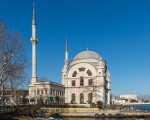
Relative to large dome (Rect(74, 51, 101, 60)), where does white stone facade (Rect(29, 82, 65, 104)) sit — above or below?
below

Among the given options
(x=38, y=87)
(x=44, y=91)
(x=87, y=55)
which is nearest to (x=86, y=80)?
(x=87, y=55)

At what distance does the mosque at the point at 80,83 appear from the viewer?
9712 cm

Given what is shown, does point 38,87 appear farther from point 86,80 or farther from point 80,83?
point 86,80

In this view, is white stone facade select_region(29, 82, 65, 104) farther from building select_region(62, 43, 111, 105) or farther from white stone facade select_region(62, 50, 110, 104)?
white stone facade select_region(62, 50, 110, 104)

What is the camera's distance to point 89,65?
107m

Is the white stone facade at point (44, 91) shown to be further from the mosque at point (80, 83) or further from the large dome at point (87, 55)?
the large dome at point (87, 55)

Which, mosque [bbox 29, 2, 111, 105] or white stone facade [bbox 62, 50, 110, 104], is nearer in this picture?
mosque [bbox 29, 2, 111, 105]

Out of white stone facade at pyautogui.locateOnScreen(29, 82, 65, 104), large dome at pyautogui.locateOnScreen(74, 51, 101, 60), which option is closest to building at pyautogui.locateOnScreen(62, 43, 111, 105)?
large dome at pyautogui.locateOnScreen(74, 51, 101, 60)

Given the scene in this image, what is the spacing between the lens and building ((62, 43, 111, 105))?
103500 mm

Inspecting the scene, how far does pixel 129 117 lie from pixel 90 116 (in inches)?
351

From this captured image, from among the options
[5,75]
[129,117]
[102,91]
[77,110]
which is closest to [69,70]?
[102,91]

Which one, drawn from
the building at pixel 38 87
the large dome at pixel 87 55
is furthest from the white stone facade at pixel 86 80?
the building at pixel 38 87

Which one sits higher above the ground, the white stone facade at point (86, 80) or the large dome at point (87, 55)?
the large dome at point (87, 55)

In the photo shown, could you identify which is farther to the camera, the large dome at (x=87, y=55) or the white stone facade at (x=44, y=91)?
the large dome at (x=87, y=55)
